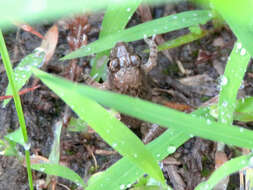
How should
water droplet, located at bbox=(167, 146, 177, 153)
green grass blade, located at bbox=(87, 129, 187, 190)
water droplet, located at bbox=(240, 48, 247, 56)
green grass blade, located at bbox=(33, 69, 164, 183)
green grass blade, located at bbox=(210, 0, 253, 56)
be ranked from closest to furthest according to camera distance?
green grass blade, located at bbox=(210, 0, 253, 56)
green grass blade, located at bbox=(33, 69, 164, 183)
green grass blade, located at bbox=(87, 129, 187, 190)
water droplet, located at bbox=(167, 146, 177, 153)
water droplet, located at bbox=(240, 48, 247, 56)

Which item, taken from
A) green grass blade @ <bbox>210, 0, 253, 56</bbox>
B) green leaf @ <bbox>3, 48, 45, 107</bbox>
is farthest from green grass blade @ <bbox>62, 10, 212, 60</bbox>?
green grass blade @ <bbox>210, 0, 253, 56</bbox>

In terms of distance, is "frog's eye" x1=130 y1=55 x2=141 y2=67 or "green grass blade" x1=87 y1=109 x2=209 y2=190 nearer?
"green grass blade" x1=87 y1=109 x2=209 y2=190

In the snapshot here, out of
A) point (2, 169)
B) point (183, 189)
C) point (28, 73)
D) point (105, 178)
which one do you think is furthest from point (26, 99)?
point (183, 189)

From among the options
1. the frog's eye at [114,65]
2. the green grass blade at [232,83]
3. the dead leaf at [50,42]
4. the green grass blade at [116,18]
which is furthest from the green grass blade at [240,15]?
the dead leaf at [50,42]

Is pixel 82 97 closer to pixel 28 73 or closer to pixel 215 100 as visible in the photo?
pixel 28 73

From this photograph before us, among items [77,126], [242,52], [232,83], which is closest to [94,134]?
[77,126]

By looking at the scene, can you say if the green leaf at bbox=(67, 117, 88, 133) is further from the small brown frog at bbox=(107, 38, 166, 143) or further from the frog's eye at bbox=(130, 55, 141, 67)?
the frog's eye at bbox=(130, 55, 141, 67)
